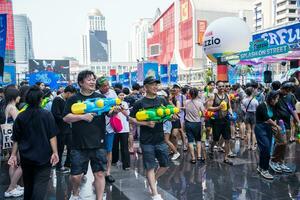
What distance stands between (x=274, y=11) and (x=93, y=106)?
100781mm

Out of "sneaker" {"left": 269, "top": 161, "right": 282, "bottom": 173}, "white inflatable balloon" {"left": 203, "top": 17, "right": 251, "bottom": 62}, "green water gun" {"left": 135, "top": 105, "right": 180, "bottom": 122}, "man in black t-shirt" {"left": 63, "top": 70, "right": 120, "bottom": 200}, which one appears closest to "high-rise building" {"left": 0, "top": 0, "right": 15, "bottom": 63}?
"man in black t-shirt" {"left": 63, "top": 70, "right": 120, "bottom": 200}

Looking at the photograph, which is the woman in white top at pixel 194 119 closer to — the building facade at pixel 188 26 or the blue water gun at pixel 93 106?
the blue water gun at pixel 93 106

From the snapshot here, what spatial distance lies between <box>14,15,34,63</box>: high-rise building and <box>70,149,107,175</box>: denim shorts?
5859 inches

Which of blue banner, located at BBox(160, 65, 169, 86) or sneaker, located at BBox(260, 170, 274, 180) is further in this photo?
blue banner, located at BBox(160, 65, 169, 86)

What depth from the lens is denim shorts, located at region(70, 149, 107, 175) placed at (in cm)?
423

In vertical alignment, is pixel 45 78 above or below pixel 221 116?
above

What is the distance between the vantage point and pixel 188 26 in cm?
7875

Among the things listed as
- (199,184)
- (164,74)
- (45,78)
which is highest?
(164,74)

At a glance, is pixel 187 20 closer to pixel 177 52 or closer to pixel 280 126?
pixel 177 52

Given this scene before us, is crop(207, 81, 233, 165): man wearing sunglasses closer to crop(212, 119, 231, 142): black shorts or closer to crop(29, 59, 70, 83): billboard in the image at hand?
crop(212, 119, 231, 142): black shorts

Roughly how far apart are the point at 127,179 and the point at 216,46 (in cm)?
1447

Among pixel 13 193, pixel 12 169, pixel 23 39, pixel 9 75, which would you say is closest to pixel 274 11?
pixel 9 75

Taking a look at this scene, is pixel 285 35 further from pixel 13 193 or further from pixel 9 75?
pixel 13 193

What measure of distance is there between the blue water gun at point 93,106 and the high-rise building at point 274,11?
97.2 m
